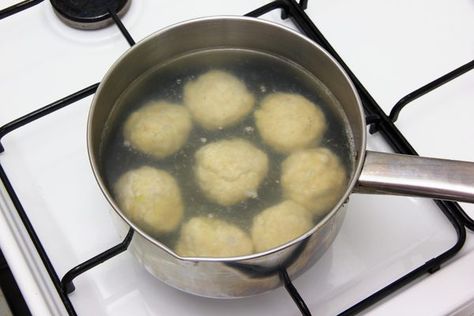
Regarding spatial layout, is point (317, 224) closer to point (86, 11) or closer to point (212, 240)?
point (212, 240)

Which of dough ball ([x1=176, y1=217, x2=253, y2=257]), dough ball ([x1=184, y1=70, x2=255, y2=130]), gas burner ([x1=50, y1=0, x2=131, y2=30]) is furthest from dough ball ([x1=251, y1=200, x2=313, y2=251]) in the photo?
gas burner ([x1=50, y1=0, x2=131, y2=30])

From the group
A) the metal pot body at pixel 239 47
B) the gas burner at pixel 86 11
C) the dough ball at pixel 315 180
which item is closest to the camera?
the metal pot body at pixel 239 47

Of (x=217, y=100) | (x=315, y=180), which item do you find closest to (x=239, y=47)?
(x=217, y=100)

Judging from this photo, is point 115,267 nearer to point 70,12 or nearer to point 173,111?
point 173,111

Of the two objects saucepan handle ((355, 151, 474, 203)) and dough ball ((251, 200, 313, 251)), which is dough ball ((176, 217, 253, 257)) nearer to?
dough ball ((251, 200, 313, 251))

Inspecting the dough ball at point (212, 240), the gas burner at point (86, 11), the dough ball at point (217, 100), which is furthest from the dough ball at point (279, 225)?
the gas burner at point (86, 11)

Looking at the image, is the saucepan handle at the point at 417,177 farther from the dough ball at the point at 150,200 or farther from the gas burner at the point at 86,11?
the gas burner at the point at 86,11
